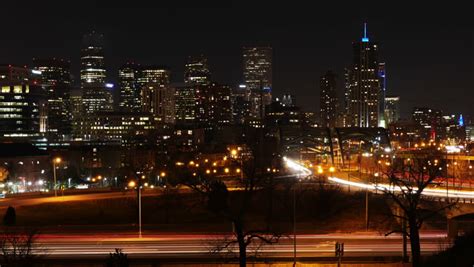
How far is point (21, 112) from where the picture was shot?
494 ft

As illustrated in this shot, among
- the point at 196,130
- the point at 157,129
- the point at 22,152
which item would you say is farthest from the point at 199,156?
the point at 157,129

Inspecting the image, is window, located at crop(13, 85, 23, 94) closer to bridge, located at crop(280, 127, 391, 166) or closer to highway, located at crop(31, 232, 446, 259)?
bridge, located at crop(280, 127, 391, 166)

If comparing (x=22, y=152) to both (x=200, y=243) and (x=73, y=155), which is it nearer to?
(x=73, y=155)

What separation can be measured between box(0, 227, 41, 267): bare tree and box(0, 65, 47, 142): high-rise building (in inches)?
4491

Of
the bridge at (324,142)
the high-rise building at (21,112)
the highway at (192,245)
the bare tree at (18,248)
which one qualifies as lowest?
the highway at (192,245)

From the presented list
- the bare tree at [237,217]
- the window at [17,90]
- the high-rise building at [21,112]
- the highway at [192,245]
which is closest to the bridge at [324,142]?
the high-rise building at [21,112]

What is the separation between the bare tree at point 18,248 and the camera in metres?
24.2

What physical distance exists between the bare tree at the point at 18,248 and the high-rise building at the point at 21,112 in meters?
114

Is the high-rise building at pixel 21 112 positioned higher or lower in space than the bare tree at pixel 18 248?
higher

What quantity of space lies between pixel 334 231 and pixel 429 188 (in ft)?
70.9

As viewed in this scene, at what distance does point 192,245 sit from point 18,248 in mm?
7990

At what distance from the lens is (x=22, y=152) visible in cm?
9050

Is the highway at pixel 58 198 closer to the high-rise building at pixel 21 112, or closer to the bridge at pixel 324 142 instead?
the bridge at pixel 324 142

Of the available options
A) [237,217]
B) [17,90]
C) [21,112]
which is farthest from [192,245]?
[17,90]
